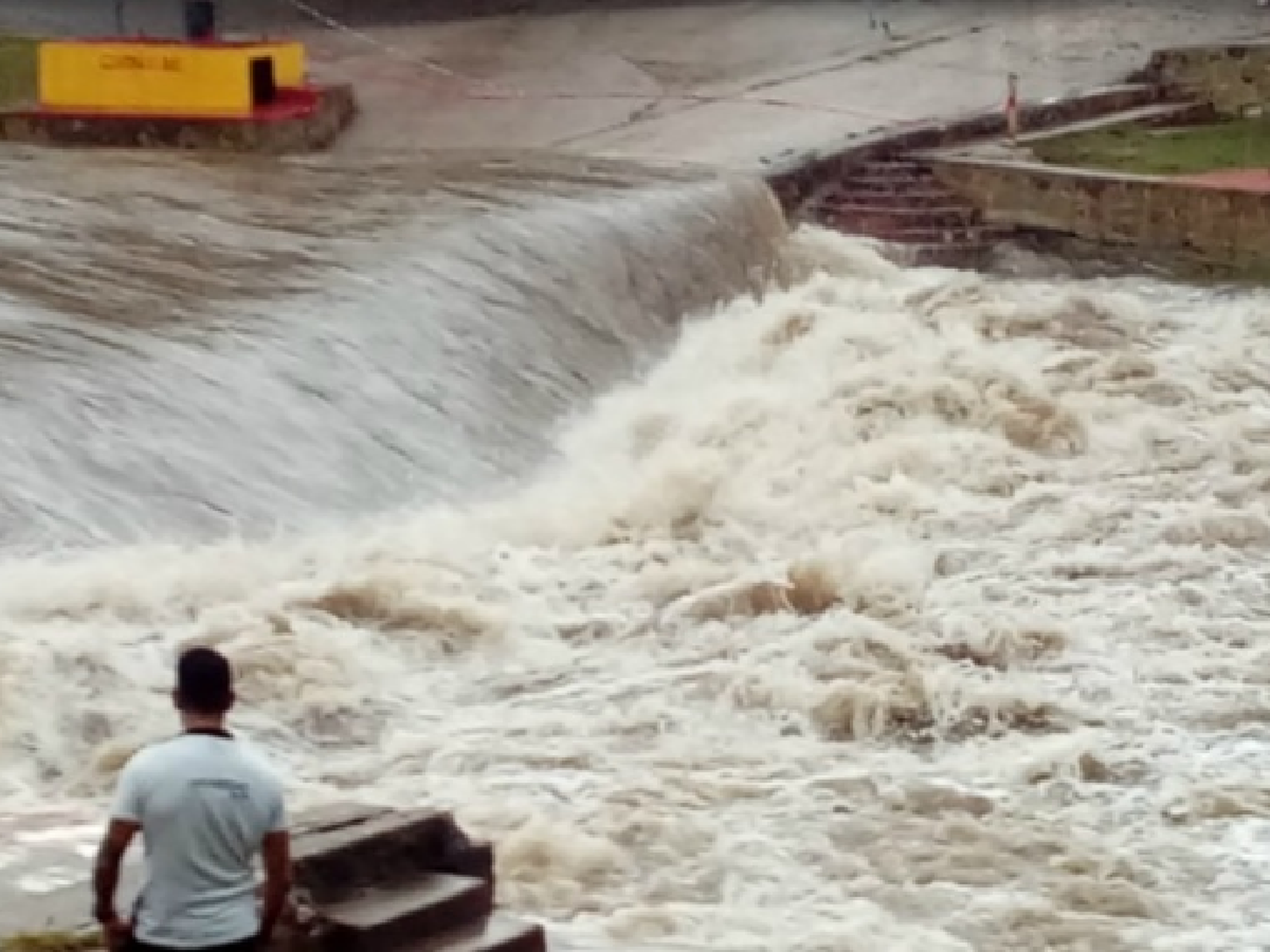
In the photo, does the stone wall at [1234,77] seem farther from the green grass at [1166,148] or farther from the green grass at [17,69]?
the green grass at [17,69]

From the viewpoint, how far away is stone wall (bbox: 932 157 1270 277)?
15594mm

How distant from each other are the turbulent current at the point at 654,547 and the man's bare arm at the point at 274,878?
1.93 m

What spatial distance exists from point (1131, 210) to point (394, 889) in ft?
38.2

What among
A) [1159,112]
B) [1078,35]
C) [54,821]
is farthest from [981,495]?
[1078,35]

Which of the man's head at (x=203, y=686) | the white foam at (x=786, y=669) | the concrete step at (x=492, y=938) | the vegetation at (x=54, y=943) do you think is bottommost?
the white foam at (x=786, y=669)

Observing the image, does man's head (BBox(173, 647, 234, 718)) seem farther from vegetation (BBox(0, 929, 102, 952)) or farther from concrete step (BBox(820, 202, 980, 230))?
concrete step (BBox(820, 202, 980, 230))

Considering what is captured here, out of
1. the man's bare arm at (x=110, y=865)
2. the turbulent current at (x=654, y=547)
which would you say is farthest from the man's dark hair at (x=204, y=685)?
the turbulent current at (x=654, y=547)

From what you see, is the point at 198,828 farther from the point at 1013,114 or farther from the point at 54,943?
the point at 1013,114

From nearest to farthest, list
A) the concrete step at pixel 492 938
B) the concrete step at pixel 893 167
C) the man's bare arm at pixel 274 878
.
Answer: the man's bare arm at pixel 274 878
the concrete step at pixel 492 938
the concrete step at pixel 893 167

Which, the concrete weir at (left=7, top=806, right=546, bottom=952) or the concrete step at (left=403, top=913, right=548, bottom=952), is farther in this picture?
the concrete step at (left=403, top=913, right=548, bottom=952)

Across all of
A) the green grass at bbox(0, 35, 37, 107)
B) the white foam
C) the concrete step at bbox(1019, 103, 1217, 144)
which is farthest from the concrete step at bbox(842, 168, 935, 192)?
the green grass at bbox(0, 35, 37, 107)

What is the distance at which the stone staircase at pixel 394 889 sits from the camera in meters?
4.91

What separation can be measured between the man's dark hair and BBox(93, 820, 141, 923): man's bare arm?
0.68ft

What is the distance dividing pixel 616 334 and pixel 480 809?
6.67m
